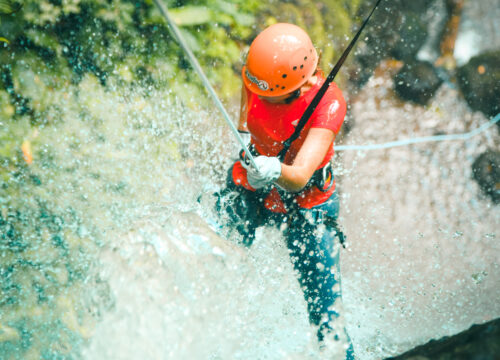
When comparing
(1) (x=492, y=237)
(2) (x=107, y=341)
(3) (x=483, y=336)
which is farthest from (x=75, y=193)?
(1) (x=492, y=237)

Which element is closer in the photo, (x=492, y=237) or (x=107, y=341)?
(x=107, y=341)

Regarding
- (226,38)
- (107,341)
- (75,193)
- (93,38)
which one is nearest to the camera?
(107,341)

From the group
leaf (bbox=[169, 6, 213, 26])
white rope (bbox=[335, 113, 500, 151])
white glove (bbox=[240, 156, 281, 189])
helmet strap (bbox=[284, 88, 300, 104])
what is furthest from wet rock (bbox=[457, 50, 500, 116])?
white glove (bbox=[240, 156, 281, 189])

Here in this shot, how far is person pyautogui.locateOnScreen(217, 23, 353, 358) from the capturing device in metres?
1.63

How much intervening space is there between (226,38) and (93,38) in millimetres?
1336

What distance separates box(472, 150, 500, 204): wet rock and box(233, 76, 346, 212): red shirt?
217cm

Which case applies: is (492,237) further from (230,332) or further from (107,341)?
(107,341)

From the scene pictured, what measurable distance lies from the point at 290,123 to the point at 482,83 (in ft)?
10.0

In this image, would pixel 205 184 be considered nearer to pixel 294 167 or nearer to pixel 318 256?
pixel 318 256

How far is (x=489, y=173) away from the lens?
327 cm

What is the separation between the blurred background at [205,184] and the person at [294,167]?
22cm

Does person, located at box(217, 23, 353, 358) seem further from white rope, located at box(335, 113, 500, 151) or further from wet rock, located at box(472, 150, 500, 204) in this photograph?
wet rock, located at box(472, 150, 500, 204)

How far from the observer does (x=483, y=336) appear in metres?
1.32

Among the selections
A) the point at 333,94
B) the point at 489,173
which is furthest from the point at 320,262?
the point at 489,173
